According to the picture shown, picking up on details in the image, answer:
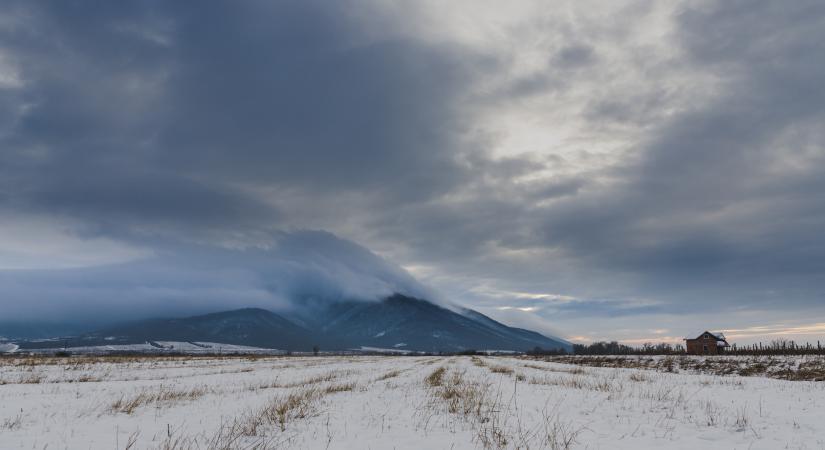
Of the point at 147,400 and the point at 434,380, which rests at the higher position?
the point at 147,400

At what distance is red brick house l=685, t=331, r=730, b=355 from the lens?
11919 cm

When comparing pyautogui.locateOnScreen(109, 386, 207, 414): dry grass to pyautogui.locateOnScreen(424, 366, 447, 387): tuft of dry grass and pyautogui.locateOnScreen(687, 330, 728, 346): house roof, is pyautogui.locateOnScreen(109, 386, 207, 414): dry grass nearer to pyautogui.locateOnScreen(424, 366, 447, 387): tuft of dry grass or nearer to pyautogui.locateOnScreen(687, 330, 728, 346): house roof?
pyautogui.locateOnScreen(424, 366, 447, 387): tuft of dry grass

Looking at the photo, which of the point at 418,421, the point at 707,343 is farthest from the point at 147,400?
the point at 707,343

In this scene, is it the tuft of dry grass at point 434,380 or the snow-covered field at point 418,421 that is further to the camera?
the tuft of dry grass at point 434,380

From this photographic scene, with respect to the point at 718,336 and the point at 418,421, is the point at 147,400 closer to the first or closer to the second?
the point at 418,421

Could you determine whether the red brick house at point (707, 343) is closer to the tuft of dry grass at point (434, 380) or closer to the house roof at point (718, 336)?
the house roof at point (718, 336)

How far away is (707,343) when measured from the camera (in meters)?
122

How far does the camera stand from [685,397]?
1705 cm

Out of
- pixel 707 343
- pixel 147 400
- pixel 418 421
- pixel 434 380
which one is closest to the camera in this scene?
pixel 418 421

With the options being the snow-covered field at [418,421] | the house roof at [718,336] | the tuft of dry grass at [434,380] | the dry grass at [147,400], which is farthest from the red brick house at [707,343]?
the dry grass at [147,400]

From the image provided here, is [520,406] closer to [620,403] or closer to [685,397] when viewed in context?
[620,403]

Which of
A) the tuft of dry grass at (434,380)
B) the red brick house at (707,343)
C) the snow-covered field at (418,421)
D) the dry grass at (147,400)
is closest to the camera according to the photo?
the snow-covered field at (418,421)

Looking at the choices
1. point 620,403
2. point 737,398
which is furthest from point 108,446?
point 737,398

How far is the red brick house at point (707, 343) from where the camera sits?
119m
